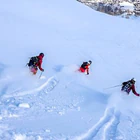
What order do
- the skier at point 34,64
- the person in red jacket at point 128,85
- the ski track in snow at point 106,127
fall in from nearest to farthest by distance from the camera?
the ski track in snow at point 106,127 < the skier at point 34,64 < the person in red jacket at point 128,85

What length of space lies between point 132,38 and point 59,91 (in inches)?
833

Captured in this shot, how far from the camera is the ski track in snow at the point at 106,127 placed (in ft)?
32.3

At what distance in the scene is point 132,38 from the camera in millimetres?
32938

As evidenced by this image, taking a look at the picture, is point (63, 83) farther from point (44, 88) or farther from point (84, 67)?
point (84, 67)

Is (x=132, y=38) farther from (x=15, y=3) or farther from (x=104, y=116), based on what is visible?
(x=104, y=116)

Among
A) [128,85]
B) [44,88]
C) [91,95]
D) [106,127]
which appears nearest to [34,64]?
[44,88]

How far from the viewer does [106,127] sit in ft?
34.9

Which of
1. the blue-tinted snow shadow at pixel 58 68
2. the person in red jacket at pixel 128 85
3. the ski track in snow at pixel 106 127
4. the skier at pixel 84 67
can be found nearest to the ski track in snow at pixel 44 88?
Result: the blue-tinted snow shadow at pixel 58 68

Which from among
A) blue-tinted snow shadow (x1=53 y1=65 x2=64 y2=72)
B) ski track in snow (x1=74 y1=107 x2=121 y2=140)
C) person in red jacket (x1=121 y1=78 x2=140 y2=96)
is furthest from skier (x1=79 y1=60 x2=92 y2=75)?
ski track in snow (x1=74 y1=107 x2=121 y2=140)

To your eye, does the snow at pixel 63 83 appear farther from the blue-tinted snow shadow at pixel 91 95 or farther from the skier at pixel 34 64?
the skier at pixel 34 64

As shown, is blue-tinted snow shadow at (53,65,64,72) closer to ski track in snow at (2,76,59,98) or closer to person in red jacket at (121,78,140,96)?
ski track in snow at (2,76,59,98)

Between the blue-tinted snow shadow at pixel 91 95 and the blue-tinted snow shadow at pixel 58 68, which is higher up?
the blue-tinted snow shadow at pixel 58 68

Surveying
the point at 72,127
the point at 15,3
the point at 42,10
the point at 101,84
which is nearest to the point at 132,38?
the point at 42,10

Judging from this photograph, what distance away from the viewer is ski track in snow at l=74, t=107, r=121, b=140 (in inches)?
388
